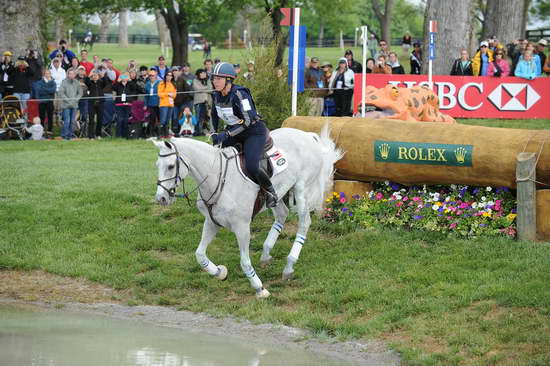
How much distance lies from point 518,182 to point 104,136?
15083 millimetres

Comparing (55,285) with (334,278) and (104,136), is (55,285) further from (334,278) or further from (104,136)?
(104,136)

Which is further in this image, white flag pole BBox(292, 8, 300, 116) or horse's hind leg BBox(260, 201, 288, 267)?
white flag pole BBox(292, 8, 300, 116)

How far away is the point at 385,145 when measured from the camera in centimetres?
1298

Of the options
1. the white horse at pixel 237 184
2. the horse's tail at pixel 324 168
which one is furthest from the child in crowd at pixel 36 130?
the white horse at pixel 237 184

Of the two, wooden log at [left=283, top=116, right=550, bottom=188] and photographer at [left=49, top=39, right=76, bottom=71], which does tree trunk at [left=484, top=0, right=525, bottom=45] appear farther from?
wooden log at [left=283, top=116, right=550, bottom=188]

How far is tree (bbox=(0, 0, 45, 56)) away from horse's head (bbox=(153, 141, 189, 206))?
17666 mm

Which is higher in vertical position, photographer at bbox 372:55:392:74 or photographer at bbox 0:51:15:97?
photographer at bbox 372:55:392:74

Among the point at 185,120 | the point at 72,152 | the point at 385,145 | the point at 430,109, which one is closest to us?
the point at 385,145

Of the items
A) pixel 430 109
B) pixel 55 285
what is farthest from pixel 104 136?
pixel 55 285

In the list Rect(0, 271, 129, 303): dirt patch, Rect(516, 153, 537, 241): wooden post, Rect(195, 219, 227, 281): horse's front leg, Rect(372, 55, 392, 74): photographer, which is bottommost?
Rect(0, 271, 129, 303): dirt patch

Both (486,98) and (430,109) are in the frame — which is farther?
(486,98)

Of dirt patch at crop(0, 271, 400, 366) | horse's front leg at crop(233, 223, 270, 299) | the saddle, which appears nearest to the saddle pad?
the saddle

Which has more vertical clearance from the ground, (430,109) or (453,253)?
(430,109)

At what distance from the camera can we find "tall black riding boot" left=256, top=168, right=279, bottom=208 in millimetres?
10805
